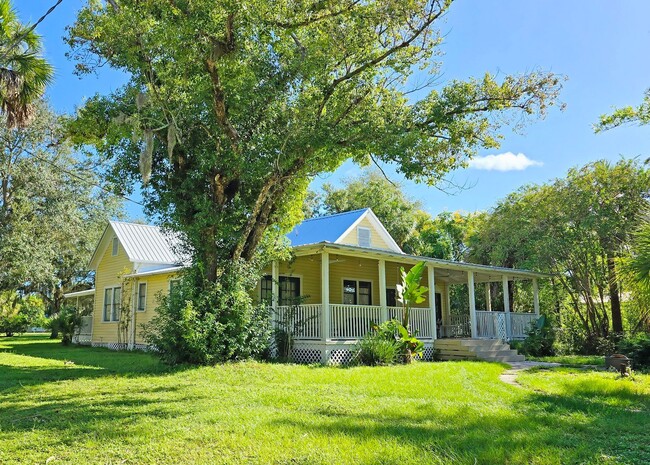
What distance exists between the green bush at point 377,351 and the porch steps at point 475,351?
3.06m

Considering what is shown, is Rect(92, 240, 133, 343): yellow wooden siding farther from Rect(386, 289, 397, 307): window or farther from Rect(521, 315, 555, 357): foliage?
Rect(521, 315, 555, 357): foliage

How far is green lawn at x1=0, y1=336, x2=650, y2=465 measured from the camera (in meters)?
5.00

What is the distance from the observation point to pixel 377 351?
44.6ft

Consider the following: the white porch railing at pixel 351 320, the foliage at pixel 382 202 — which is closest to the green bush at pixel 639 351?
the white porch railing at pixel 351 320

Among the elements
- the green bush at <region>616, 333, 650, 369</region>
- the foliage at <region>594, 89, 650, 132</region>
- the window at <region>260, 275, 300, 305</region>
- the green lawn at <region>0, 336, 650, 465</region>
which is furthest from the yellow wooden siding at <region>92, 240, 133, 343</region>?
the foliage at <region>594, 89, 650, 132</region>

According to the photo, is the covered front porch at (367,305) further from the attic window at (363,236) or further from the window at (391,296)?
the attic window at (363,236)

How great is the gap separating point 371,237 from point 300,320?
6623 mm

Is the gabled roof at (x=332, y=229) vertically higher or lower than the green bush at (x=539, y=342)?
higher

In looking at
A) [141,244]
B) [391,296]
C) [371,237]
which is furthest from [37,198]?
[391,296]

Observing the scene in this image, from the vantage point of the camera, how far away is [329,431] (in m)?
5.78

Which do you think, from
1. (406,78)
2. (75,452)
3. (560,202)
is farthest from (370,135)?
(560,202)

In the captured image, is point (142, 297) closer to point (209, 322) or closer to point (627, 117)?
point (209, 322)

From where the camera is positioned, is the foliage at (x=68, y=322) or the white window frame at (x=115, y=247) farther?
the foliage at (x=68, y=322)

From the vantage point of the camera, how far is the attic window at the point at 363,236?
2012 centimetres
